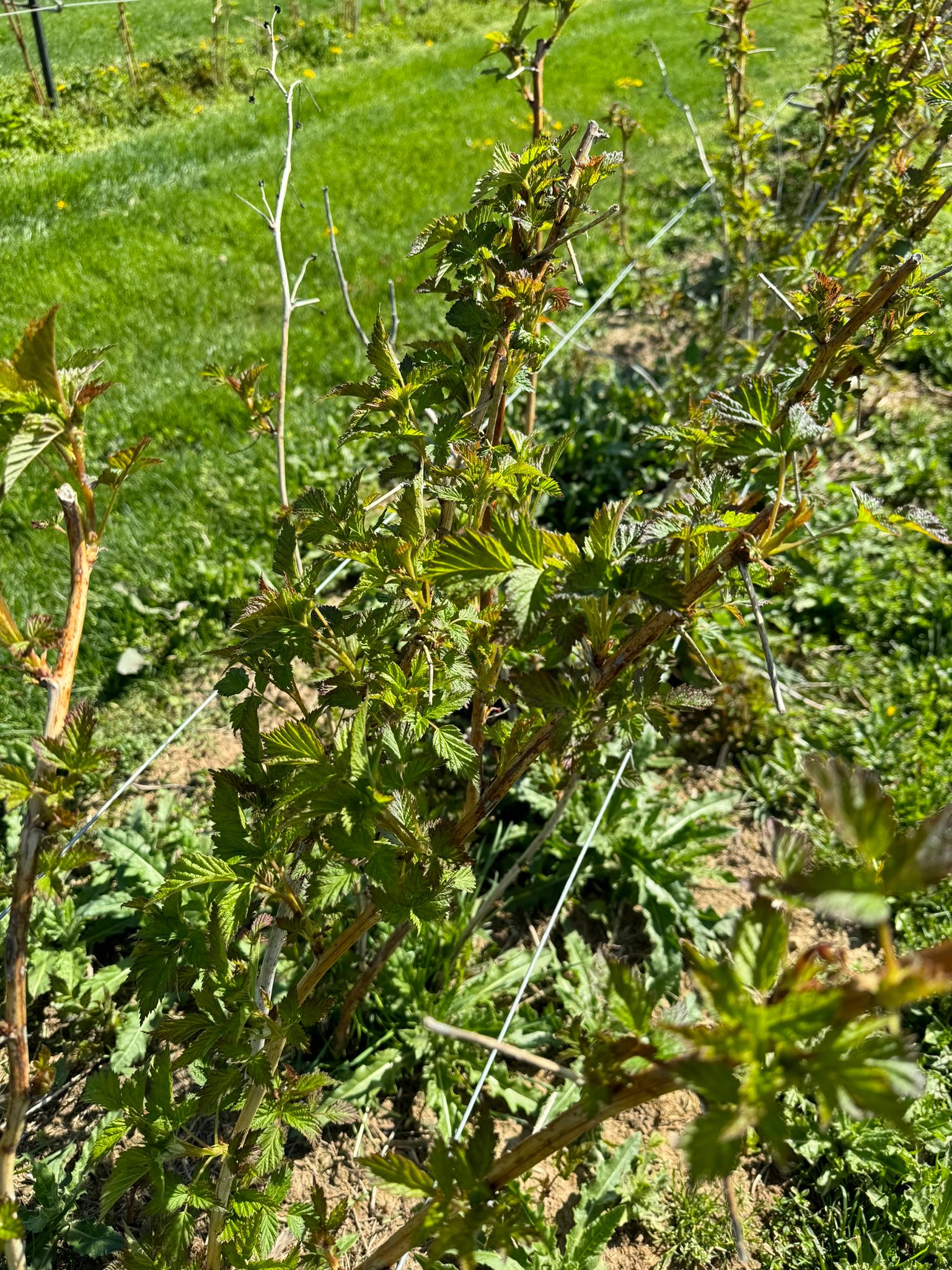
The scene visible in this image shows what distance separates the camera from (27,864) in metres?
0.99

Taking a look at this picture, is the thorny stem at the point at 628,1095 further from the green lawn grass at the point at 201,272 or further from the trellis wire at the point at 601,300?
the green lawn grass at the point at 201,272

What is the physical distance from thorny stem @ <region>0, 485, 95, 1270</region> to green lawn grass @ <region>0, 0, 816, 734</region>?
1.38 m

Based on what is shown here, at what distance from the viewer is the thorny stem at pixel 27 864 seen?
3.25ft

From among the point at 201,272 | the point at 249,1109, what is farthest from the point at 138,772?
the point at 201,272

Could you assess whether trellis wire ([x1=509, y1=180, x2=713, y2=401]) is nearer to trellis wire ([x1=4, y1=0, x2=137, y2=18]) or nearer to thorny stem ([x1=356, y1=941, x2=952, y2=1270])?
thorny stem ([x1=356, y1=941, x2=952, y2=1270])

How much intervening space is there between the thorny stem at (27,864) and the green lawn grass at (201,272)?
1.38 meters

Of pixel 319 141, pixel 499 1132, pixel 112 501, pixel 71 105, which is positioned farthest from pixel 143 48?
pixel 499 1132

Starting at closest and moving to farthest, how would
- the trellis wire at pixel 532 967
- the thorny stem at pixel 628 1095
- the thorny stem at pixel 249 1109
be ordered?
the thorny stem at pixel 628 1095 < the trellis wire at pixel 532 967 < the thorny stem at pixel 249 1109

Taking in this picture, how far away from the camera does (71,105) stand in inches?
188

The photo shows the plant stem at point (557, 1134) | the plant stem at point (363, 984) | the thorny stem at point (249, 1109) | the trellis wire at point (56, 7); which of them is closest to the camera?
the plant stem at point (557, 1134)

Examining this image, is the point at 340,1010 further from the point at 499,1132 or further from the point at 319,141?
the point at 319,141

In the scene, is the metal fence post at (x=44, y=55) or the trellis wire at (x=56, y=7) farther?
the metal fence post at (x=44, y=55)

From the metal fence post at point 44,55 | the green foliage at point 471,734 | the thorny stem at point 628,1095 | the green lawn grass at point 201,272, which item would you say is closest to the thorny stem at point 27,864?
the green foliage at point 471,734

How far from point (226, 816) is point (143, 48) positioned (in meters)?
6.13
